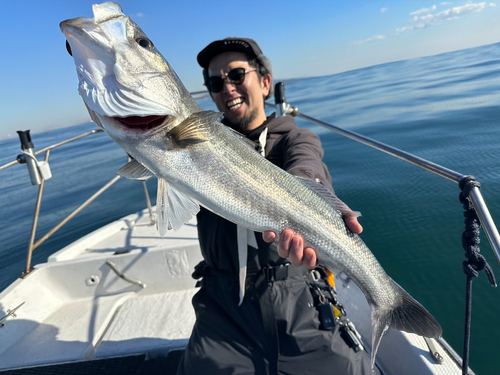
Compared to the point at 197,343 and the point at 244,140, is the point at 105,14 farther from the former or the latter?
the point at 197,343

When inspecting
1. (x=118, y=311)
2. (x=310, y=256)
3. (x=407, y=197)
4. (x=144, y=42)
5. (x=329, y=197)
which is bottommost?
(x=118, y=311)

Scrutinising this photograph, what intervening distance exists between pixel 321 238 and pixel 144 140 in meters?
1.41

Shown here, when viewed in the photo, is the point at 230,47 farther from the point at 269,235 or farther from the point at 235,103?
the point at 269,235

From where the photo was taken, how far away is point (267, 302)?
2.49m

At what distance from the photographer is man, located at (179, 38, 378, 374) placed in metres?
2.31

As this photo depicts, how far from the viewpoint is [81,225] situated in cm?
A: 936

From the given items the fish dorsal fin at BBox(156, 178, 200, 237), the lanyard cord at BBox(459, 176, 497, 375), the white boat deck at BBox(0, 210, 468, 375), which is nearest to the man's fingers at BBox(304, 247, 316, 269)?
the fish dorsal fin at BBox(156, 178, 200, 237)

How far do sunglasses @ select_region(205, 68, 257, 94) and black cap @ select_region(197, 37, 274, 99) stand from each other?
0.23 meters

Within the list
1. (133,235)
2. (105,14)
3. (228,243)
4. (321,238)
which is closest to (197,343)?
(228,243)

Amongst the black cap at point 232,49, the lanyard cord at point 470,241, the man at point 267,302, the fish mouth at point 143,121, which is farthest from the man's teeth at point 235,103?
the lanyard cord at point 470,241

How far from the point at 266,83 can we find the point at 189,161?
7.31 feet

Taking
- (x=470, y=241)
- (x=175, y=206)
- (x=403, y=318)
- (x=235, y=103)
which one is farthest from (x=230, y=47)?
(x=403, y=318)

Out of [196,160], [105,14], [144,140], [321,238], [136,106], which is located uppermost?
[105,14]

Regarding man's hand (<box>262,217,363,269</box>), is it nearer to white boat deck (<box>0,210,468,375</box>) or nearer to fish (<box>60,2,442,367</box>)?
fish (<box>60,2,442,367</box>)
